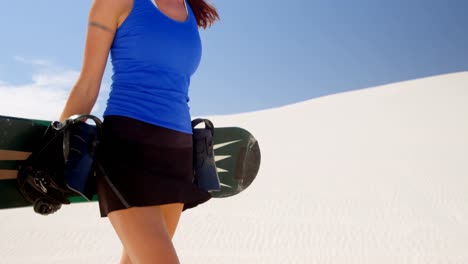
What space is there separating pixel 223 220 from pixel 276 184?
174 inches

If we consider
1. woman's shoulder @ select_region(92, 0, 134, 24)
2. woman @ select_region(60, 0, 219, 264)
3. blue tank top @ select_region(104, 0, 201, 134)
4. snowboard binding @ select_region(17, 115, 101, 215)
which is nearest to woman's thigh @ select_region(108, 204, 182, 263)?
woman @ select_region(60, 0, 219, 264)

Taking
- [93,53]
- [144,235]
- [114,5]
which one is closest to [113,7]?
[114,5]

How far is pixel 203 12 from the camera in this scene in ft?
8.19

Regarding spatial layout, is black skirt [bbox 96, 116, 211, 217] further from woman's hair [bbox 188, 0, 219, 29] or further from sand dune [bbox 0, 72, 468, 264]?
sand dune [bbox 0, 72, 468, 264]

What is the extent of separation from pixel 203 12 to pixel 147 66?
760 mm

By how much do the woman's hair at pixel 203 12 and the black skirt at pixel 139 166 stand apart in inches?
32.4

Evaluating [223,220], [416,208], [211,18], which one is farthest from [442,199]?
[211,18]

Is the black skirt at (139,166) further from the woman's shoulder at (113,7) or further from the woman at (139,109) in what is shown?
the woman's shoulder at (113,7)

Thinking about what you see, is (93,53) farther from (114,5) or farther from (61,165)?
(61,165)

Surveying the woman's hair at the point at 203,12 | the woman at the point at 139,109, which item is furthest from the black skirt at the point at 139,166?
the woman's hair at the point at 203,12

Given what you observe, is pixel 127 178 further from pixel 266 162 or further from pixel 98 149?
pixel 266 162

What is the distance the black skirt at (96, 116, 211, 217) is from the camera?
1.72 meters

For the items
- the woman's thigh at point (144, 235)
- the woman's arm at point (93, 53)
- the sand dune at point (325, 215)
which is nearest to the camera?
the woman's thigh at point (144, 235)

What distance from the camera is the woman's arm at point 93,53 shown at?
1821mm
